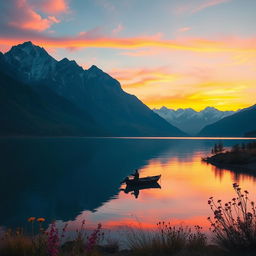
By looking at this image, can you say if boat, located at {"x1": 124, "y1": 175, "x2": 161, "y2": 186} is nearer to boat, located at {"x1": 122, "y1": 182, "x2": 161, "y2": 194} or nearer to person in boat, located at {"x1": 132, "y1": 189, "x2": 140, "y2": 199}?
boat, located at {"x1": 122, "y1": 182, "x2": 161, "y2": 194}

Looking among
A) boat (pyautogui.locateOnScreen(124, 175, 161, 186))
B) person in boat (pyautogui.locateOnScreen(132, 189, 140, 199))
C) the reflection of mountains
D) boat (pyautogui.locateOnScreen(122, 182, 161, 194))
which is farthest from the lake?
boat (pyautogui.locateOnScreen(124, 175, 161, 186))

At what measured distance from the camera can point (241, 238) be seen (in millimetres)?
12148

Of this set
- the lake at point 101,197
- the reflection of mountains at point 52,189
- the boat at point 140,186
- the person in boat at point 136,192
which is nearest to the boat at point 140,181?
the boat at point 140,186

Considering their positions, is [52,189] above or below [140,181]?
below

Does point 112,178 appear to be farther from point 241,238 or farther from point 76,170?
point 241,238

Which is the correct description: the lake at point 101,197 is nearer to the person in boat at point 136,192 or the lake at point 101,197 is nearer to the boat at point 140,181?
the person in boat at point 136,192

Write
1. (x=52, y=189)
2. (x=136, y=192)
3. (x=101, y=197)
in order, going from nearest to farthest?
(x=101, y=197), (x=136, y=192), (x=52, y=189)

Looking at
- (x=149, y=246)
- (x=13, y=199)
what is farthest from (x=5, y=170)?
(x=149, y=246)

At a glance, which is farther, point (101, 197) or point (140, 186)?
point (140, 186)

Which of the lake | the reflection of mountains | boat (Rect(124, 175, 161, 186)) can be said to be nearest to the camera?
the lake

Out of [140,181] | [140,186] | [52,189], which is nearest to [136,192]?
[140,181]

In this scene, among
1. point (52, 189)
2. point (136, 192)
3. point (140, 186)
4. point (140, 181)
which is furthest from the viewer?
point (140, 186)

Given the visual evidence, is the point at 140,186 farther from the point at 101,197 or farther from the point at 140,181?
the point at 101,197

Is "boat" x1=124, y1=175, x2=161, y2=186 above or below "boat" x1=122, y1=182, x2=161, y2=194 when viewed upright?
above
